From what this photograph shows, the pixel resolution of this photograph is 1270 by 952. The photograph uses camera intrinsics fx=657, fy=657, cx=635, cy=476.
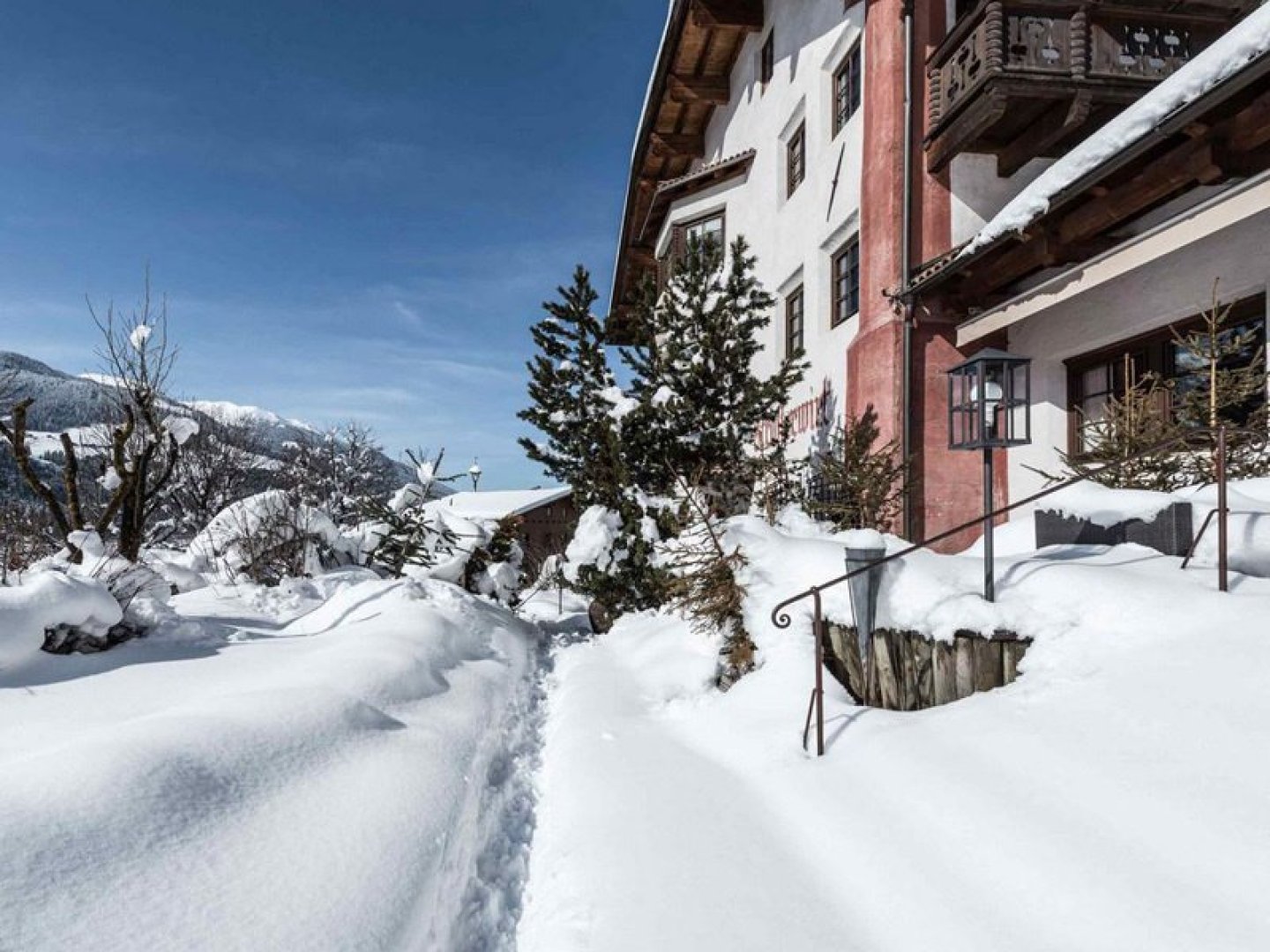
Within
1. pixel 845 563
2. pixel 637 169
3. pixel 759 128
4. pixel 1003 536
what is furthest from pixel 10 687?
pixel 637 169

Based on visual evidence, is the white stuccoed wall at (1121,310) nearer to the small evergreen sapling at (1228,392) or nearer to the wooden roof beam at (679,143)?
the small evergreen sapling at (1228,392)

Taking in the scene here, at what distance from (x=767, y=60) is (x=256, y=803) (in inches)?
580

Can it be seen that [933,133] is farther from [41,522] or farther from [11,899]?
[41,522]

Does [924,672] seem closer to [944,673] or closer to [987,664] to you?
[944,673]

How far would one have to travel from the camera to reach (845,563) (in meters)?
4.23

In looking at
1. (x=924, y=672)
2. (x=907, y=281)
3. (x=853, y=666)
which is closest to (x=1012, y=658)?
(x=924, y=672)

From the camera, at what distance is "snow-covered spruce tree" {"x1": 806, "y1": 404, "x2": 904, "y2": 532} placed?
22.7 ft

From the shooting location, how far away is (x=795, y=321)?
39.4 ft

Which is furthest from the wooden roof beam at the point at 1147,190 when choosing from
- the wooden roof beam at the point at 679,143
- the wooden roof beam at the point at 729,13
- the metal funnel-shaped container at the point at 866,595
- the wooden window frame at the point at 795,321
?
the wooden roof beam at the point at 679,143

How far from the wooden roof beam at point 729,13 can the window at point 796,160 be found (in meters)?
3.05

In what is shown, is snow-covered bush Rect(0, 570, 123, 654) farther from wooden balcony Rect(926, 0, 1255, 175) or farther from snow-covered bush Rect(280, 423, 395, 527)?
snow-covered bush Rect(280, 423, 395, 527)

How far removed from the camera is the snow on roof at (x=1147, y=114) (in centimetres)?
462

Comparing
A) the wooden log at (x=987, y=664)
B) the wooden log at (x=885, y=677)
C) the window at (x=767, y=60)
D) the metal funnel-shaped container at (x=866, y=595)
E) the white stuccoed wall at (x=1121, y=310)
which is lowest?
the wooden log at (x=885, y=677)

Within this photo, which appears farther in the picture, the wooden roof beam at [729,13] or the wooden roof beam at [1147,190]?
the wooden roof beam at [729,13]
